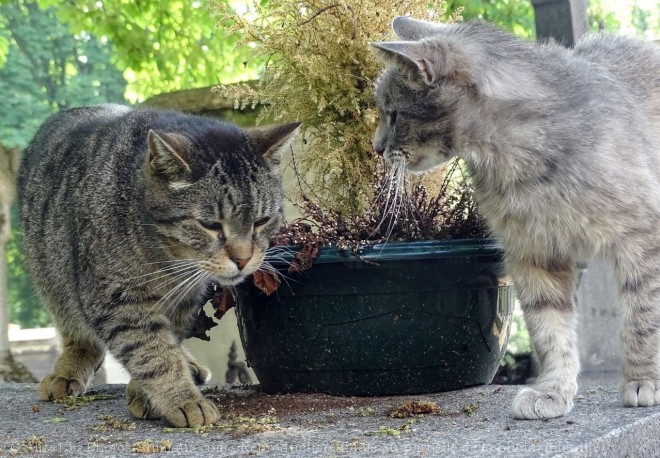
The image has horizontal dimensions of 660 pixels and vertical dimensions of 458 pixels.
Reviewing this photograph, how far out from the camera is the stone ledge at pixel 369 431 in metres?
2.07

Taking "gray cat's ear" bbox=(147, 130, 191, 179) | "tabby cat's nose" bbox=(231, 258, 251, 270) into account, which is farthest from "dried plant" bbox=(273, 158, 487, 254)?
"gray cat's ear" bbox=(147, 130, 191, 179)

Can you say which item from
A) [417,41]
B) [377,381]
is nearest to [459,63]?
[417,41]

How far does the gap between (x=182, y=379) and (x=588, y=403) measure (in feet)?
4.39

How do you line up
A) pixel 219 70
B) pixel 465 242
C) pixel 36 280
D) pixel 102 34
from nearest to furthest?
1. pixel 465 242
2. pixel 36 280
3. pixel 102 34
4. pixel 219 70

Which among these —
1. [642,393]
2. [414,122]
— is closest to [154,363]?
[414,122]

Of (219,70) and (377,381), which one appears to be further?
(219,70)

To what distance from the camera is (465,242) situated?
2.78 metres

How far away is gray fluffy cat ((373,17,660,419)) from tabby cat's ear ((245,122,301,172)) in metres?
0.33

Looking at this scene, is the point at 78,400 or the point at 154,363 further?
the point at 78,400

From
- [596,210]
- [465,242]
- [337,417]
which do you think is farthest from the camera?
[465,242]

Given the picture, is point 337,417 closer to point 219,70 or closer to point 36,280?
point 36,280

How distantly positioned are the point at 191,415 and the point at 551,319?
1.23 meters

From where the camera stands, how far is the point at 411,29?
2674mm

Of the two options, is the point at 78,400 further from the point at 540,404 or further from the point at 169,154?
the point at 540,404
